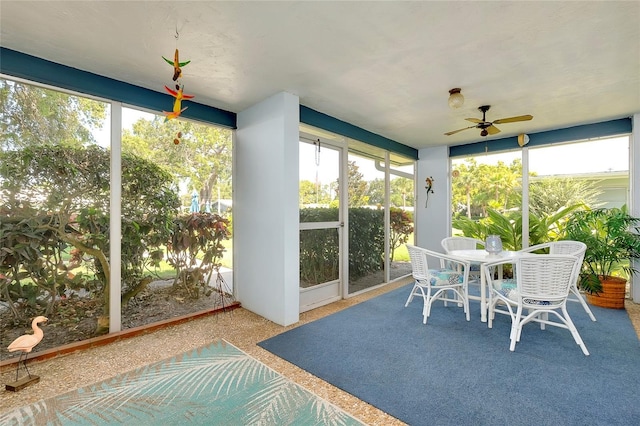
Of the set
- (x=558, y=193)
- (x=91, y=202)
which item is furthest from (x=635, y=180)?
(x=91, y=202)

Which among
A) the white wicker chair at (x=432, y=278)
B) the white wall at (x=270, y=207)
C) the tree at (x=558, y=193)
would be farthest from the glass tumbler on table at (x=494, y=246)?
the white wall at (x=270, y=207)

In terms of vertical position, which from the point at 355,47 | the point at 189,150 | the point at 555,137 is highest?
the point at 355,47

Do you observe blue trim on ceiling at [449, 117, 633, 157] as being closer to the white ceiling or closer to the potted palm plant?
the white ceiling

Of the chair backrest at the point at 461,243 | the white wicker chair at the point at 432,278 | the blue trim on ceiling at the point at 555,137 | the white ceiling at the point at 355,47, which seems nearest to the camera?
the white ceiling at the point at 355,47

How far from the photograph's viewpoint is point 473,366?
7.45 feet

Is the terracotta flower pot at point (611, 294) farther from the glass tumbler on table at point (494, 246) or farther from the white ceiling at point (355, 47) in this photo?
the white ceiling at point (355, 47)

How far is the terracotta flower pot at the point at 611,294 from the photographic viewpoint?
359cm

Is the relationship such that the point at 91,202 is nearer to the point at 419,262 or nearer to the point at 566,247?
the point at 419,262

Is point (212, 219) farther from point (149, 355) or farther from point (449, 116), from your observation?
point (449, 116)

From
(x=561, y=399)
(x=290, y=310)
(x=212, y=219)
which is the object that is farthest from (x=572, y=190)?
(x=212, y=219)

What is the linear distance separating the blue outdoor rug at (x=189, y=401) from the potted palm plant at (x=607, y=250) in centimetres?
381

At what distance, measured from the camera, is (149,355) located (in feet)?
8.18

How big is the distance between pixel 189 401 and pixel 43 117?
8.32 ft

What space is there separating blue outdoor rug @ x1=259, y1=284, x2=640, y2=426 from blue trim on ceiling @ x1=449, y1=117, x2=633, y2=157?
236 centimetres
